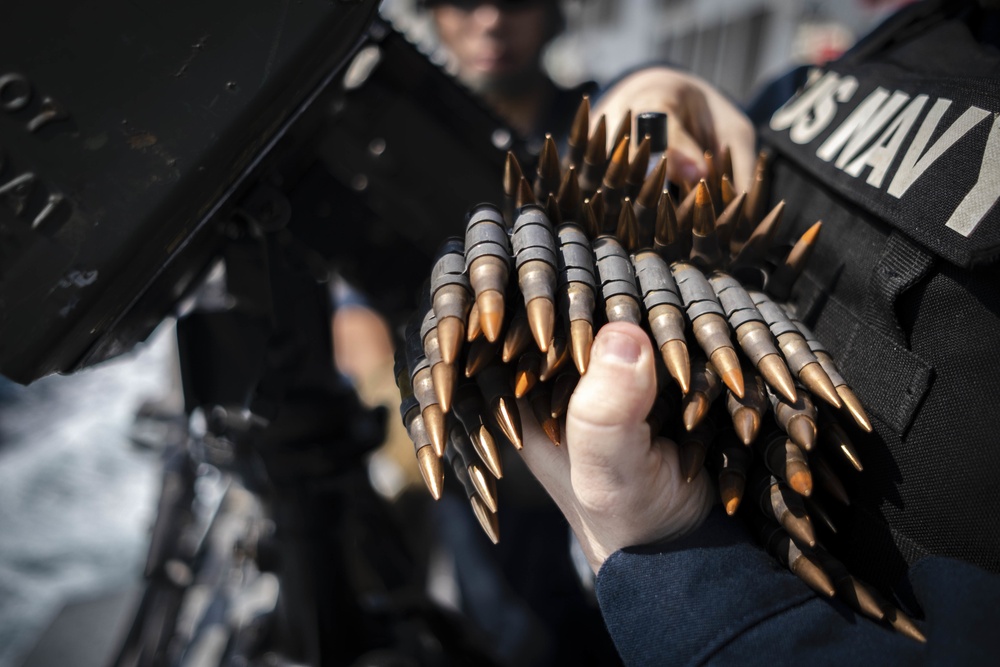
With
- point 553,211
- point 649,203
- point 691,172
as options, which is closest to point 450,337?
point 553,211

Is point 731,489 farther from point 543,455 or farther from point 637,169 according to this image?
point 637,169

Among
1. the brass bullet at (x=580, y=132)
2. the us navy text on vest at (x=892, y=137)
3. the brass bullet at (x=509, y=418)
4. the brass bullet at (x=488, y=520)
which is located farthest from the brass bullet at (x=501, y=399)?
the us navy text on vest at (x=892, y=137)

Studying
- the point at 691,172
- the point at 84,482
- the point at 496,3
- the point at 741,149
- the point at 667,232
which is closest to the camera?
the point at 667,232

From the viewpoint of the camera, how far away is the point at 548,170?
3.45ft

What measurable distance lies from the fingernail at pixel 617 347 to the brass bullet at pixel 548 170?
0.40 meters

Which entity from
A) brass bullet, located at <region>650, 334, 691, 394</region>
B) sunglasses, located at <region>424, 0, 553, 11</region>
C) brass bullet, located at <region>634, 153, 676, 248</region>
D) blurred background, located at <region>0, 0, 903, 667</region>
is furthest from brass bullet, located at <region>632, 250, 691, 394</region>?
sunglasses, located at <region>424, 0, 553, 11</region>

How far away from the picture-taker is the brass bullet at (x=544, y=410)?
805 millimetres

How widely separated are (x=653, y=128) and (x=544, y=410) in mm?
545

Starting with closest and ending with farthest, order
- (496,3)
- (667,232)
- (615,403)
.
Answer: (615,403) < (667,232) < (496,3)

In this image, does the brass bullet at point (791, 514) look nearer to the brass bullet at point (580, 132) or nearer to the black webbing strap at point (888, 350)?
the black webbing strap at point (888, 350)

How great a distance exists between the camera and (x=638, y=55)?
9758 mm

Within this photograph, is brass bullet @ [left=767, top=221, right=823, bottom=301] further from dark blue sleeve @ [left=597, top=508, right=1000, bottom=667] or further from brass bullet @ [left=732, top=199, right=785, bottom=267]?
dark blue sleeve @ [left=597, top=508, right=1000, bottom=667]

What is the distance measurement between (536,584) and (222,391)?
125 cm

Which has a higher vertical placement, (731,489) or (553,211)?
(553,211)
